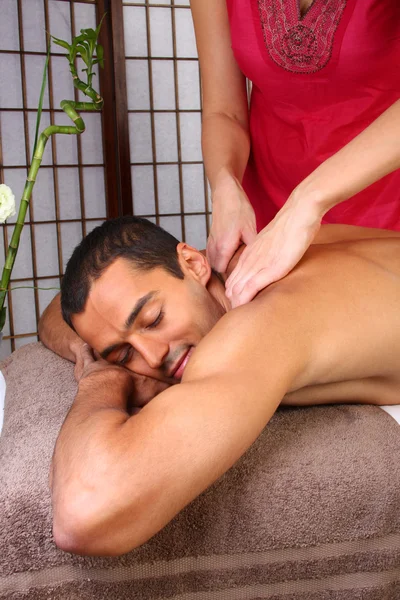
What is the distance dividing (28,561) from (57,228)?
2.44 meters

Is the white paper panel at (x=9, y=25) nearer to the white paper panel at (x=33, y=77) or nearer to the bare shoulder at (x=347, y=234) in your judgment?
A: the white paper panel at (x=33, y=77)

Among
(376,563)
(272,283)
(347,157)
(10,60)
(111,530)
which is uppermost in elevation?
(10,60)

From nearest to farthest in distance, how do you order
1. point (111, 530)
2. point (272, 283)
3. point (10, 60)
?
1. point (111, 530)
2. point (272, 283)
3. point (10, 60)

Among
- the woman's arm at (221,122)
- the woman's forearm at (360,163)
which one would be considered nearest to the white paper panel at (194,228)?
the woman's arm at (221,122)

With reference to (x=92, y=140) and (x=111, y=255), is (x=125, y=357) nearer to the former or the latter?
(x=111, y=255)

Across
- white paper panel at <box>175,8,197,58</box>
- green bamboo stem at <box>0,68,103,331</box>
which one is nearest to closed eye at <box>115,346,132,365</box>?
green bamboo stem at <box>0,68,103,331</box>

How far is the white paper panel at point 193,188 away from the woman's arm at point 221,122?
159 centimetres

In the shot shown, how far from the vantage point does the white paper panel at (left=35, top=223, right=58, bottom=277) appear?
339 cm

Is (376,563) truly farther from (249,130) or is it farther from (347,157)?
(249,130)

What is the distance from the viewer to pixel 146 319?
1445 millimetres

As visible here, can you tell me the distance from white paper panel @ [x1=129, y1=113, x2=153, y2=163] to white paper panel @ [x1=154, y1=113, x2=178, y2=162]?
0.05m

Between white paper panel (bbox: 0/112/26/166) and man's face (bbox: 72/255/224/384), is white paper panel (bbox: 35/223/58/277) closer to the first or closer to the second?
white paper panel (bbox: 0/112/26/166)

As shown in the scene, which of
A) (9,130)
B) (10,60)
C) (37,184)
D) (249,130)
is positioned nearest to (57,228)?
Result: (37,184)

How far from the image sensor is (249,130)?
2.02 m
